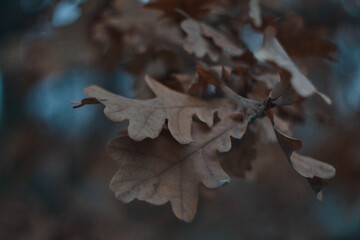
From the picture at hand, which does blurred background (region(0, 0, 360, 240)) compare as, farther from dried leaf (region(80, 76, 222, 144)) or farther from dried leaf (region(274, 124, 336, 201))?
dried leaf (region(274, 124, 336, 201))

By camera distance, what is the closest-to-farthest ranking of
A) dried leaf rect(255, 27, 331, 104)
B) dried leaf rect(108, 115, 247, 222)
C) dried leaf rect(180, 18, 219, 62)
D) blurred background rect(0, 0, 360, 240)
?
dried leaf rect(255, 27, 331, 104) → dried leaf rect(108, 115, 247, 222) → dried leaf rect(180, 18, 219, 62) → blurred background rect(0, 0, 360, 240)

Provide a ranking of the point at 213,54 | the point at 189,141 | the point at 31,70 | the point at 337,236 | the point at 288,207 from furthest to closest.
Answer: the point at 288,207, the point at 337,236, the point at 31,70, the point at 213,54, the point at 189,141

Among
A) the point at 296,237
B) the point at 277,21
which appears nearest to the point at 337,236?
the point at 296,237

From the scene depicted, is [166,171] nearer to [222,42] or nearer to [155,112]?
[155,112]

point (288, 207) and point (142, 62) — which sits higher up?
point (142, 62)

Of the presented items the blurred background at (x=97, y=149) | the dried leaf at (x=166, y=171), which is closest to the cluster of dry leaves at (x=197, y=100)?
the dried leaf at (x=166, y=171)

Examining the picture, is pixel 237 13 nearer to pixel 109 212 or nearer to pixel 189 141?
pixel 189 141

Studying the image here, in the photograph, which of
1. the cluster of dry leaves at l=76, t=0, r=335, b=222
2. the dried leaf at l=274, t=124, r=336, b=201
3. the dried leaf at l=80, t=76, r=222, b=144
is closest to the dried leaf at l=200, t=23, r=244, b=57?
the cluster of dry leaves at l=76, t=0, r=335, b=222
